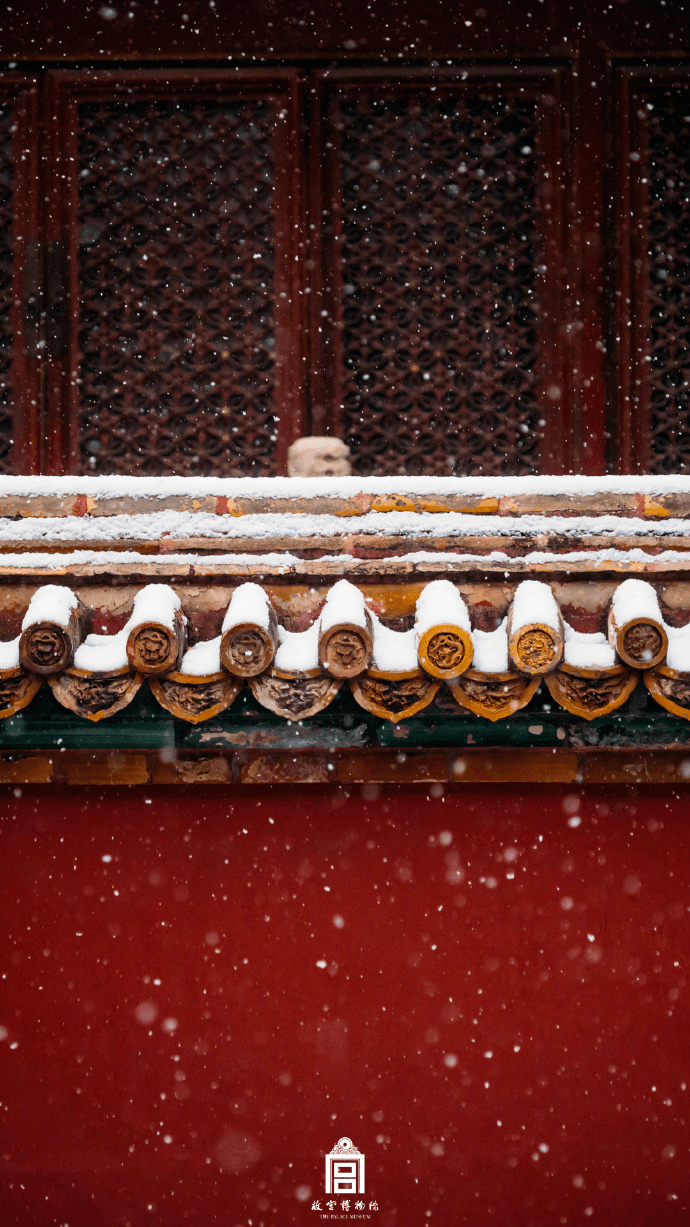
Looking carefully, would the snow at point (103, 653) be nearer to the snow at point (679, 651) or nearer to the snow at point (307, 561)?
the snow at point (307, 561)

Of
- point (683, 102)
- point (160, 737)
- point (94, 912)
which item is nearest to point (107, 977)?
point (94, 912)

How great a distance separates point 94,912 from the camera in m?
2.09

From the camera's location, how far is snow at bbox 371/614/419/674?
179 centimetres

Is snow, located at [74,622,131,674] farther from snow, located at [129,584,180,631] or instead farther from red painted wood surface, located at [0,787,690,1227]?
red painted wood surface, located at [0,787,690,1227]

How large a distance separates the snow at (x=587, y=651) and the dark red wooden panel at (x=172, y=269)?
175 cm

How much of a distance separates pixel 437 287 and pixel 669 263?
89 centimetres

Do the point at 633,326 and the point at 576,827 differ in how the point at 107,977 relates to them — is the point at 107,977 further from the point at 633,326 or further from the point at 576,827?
the point at 633,326

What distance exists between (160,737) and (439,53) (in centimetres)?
280

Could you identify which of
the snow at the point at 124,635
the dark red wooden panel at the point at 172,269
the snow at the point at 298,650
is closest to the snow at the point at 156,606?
the snow at the point at 124,635

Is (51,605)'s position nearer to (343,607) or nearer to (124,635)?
(124,635)

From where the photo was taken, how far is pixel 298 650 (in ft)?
6.04

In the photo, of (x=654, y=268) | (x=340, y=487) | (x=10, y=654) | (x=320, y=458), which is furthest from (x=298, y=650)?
(x=654, y=268)

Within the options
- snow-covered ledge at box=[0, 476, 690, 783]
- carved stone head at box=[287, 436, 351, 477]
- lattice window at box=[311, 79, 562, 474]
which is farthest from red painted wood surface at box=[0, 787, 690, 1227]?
lattice window at box=[311, 79, 562, 474]

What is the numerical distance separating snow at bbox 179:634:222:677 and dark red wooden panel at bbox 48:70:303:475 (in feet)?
5.25
